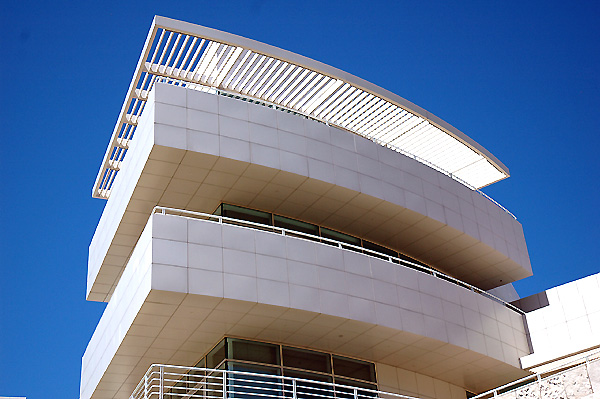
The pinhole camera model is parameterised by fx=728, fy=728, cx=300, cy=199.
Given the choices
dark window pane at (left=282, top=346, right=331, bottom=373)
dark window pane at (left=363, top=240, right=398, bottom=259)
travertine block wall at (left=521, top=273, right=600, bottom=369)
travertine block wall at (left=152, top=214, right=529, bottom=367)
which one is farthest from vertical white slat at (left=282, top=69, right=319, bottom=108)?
travertine block wall at (left=521, top=273, right=600, bottom=369)

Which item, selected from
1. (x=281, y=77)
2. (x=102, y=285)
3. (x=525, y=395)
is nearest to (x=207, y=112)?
(x=281, y=77)

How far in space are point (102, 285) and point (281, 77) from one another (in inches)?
460

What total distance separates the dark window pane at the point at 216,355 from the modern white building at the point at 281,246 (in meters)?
0.06

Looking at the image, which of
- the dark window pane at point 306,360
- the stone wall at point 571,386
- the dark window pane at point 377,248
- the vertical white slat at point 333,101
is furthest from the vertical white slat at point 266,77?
the stone wall at point 571,386

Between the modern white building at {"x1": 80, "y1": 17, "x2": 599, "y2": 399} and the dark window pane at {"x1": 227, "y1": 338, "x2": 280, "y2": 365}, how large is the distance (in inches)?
1.8

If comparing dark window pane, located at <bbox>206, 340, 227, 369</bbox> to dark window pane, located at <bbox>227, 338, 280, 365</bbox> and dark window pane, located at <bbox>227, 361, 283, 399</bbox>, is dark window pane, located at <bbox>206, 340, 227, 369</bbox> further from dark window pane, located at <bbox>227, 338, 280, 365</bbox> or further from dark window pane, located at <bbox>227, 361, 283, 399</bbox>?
dark window pane, located at <bbox>227, 361, 283, 399</bbox>

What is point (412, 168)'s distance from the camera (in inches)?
1091

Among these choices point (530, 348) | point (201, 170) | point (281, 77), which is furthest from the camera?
point (530, 348)

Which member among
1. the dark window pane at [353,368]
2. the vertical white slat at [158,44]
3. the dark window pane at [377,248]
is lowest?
the dark window pane at [353,368]

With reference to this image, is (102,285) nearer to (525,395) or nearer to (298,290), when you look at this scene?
(298,290)

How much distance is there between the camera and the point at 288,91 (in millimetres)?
26812

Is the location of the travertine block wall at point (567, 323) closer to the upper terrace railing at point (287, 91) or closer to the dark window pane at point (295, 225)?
the upper terrace railing at point (287, 91)

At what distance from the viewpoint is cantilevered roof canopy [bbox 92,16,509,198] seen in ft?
80.8

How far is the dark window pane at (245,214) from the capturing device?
25.0 meters
